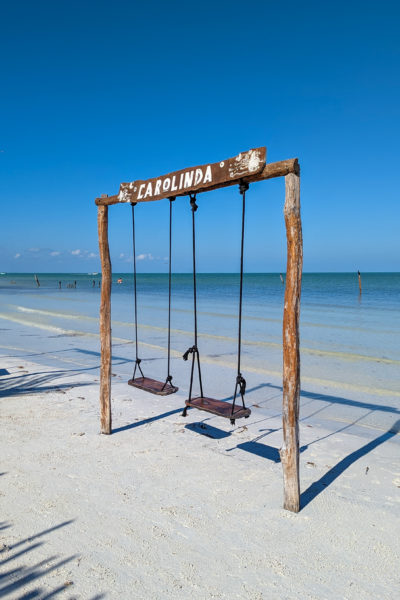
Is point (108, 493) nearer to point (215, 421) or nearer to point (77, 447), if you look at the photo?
point (77, 447)

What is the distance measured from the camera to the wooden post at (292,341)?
4039 mm

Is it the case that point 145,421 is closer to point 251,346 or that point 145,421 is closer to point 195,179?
point 195,179

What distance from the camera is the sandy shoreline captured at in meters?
3.15

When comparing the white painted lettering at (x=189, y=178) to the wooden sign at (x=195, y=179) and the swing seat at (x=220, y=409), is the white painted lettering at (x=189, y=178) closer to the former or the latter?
the wooden sign at (x=195, y=179)

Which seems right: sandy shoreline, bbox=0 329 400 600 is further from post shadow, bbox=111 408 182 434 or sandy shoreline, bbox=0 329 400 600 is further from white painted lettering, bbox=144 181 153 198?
white painted lettering, bbox=144 181 153 198

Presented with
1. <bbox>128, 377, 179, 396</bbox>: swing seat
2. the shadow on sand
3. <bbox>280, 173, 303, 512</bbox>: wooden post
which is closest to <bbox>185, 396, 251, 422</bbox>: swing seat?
<bbox>128, 377, 179, 396</bbox>: swing seat

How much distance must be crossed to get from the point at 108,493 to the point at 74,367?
6771mm

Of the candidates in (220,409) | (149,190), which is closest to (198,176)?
(149,190)

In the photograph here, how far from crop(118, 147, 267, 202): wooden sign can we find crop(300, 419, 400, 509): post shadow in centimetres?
322

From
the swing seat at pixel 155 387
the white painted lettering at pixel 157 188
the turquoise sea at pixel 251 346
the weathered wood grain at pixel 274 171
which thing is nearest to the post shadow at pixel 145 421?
the swing seat at pixel 155 387

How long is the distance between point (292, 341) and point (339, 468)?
2.02 metres

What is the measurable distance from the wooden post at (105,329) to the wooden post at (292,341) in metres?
2.68

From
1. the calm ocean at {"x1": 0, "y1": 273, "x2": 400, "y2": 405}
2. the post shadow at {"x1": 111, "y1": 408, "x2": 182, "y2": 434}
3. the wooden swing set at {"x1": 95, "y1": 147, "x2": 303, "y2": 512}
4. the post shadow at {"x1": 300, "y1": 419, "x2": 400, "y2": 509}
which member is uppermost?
the wooden swing set at {"x1": 95, "y1": 147, "x2": 303, "y2": 512}

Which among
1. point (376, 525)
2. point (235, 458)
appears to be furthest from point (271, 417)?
point (376, 525)
